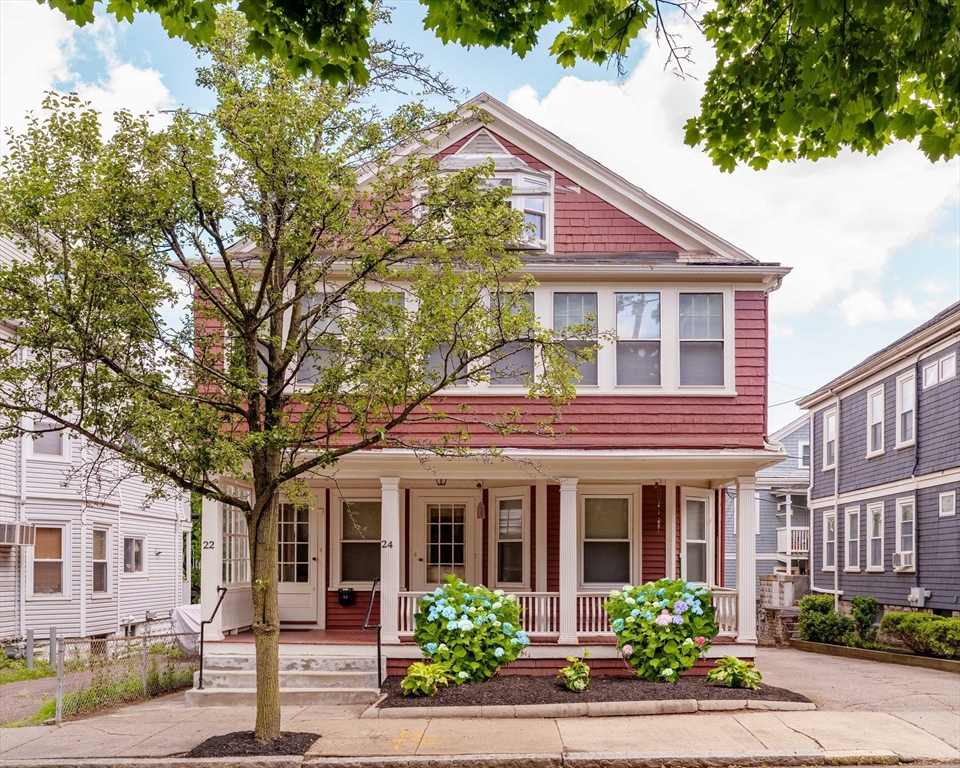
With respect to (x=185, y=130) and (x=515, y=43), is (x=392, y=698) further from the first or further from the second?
(x=515, y=43)

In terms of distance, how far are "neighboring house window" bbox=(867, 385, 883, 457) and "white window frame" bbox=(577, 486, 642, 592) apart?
36.9 ft

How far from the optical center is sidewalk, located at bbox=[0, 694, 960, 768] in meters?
9.52

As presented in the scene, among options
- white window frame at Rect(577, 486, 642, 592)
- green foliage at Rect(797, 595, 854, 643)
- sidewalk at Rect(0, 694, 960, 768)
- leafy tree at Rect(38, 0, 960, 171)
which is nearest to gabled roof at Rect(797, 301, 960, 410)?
green foliage at Rect(797, 595, 854, 643)

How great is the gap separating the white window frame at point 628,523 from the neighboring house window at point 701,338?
7.67ft

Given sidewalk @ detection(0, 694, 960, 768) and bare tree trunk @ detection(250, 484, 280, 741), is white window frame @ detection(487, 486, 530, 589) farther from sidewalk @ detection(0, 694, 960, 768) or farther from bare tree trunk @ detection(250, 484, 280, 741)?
bare tree trunk @ detection(250, 484, 280, 741)

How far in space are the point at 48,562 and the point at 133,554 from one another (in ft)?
14.7

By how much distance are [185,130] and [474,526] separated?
350 inches

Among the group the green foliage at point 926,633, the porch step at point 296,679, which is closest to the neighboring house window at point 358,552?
the porch step at point 296,679

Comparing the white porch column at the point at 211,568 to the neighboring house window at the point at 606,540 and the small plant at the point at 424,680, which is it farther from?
the neighboring house window at the point at 606,540

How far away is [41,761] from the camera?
9.80 meters

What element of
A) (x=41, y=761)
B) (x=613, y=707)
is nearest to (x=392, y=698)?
(x=613, y=707)

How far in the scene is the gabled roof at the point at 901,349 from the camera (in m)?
21.0

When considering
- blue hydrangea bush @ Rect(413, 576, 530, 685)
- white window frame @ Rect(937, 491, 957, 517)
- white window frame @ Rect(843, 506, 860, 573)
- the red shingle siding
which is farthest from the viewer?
white window frame @ Rect(843, 506, 860, 573)

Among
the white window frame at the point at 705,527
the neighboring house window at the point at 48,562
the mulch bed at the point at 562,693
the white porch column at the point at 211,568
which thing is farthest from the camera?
the neighboring house window at the point at 48,562
